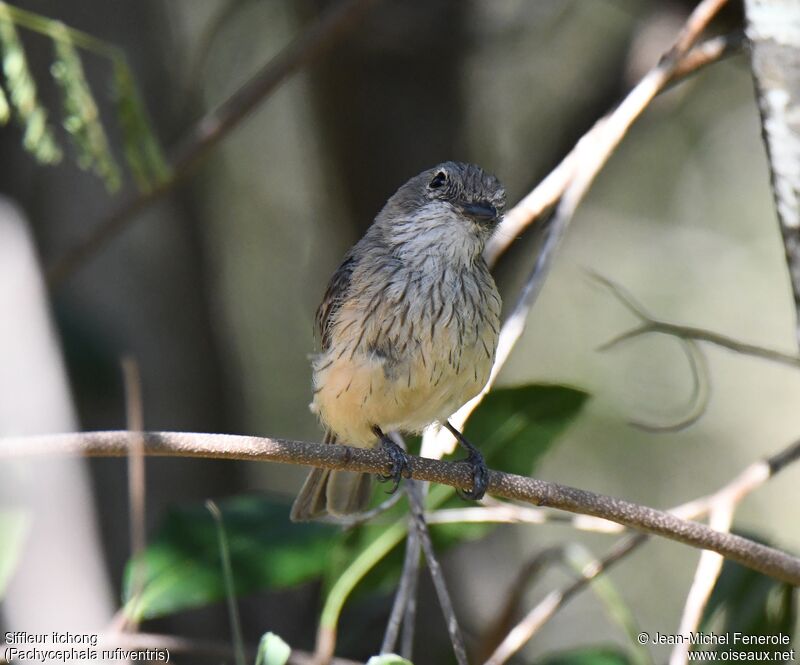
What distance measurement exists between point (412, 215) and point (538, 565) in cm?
127

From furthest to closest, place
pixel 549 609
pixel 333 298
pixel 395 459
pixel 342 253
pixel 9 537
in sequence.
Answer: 1. pixel 342 253
2. pixel 333 298
3. pixel 9 537
4. pixel 549 609
5. pixel 395 459

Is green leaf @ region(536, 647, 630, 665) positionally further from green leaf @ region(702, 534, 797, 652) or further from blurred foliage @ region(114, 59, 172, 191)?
blurred foliage @ region(114, 59, 172, 191)

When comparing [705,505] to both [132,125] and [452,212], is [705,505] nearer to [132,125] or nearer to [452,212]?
[452,212]

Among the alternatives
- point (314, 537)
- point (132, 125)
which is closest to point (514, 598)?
point (314, 537)

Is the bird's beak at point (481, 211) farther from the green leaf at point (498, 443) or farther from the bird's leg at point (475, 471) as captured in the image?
the bird's leg at point (475, 471)

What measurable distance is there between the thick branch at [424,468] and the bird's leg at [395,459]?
0.05 m

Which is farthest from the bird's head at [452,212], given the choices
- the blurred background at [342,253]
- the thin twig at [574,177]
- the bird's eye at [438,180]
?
the blurred background at [342,253]

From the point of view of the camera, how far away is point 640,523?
2.44 metres

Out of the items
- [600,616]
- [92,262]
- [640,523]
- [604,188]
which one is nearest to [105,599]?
[640,523]

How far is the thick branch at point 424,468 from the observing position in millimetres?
1951

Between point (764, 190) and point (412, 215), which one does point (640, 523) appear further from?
point (764, 190)

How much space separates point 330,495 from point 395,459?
785 millimetres

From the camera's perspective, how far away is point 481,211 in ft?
11.7

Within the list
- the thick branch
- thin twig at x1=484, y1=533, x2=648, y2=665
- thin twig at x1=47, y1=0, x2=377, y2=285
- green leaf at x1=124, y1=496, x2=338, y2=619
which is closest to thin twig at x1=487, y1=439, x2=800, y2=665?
thin twig at x1=484, y1=533, x2=648, y2=665
